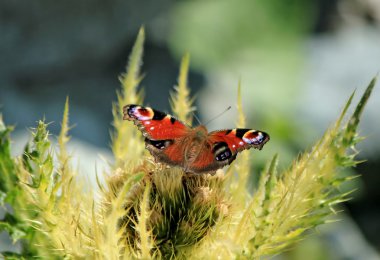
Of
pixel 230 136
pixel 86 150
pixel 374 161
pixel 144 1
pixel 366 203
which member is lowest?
pixel 366 203

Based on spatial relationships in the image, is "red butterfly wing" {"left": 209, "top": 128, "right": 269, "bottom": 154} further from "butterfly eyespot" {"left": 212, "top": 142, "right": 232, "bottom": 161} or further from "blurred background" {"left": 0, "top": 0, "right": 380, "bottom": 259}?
"blurred background" {"left": 0, "top": 0, "right": 380, "bottom": 259}

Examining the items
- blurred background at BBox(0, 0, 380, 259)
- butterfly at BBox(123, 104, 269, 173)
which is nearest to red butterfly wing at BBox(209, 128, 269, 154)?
butterfly at BBox(123, 104, 269, 173)

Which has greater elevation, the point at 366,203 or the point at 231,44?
the point at 231,44

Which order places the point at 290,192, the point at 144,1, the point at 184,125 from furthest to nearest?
the point at 144,1 → the point at 184,125 → the point at 290,192

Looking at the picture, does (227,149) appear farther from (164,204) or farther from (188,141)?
(164,204)

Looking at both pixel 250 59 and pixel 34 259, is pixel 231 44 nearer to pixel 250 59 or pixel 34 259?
pixel 250 59

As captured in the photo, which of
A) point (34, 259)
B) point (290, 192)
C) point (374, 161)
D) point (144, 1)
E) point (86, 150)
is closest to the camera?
point (290, 192)

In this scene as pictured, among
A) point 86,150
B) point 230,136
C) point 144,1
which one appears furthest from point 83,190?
point 144,1

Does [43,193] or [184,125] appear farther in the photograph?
[184,125]
